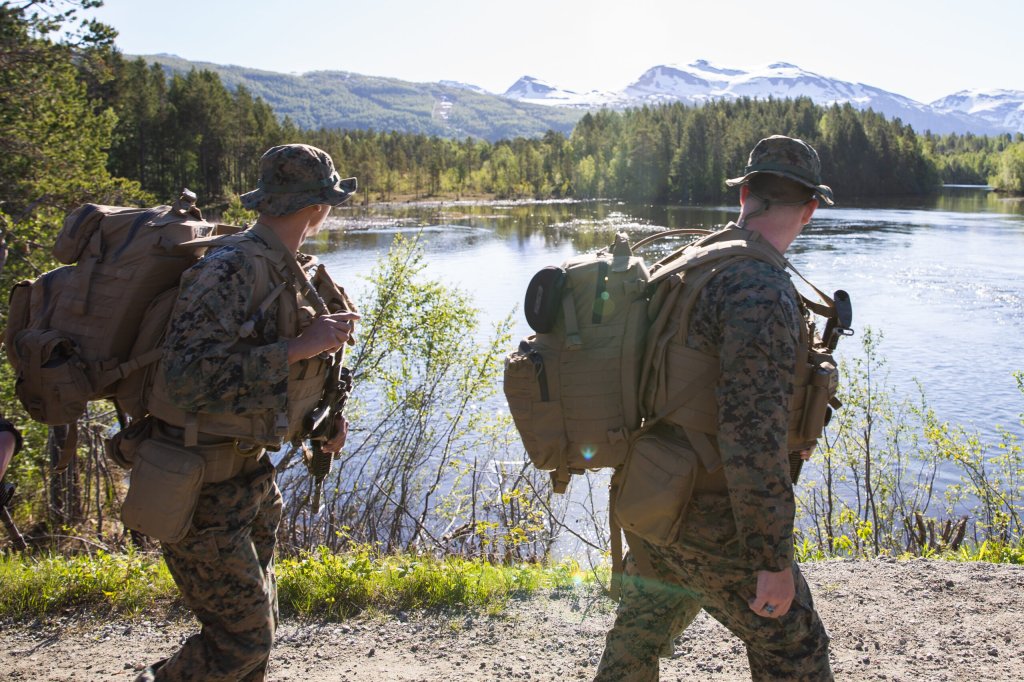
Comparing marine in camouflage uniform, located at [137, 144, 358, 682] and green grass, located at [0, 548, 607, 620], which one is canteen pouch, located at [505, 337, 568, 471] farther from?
green grass, located at [0, 548, 607, 620]

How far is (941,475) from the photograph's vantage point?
492 inches

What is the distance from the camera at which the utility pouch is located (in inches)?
124

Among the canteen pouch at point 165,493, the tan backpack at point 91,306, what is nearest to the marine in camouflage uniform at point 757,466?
the canteen pouch at point 165,493

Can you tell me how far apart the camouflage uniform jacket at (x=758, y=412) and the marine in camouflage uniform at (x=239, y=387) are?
4.73ft

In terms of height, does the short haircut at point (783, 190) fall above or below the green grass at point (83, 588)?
above

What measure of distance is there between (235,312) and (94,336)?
653mm

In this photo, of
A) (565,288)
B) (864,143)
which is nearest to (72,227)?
(565,288)

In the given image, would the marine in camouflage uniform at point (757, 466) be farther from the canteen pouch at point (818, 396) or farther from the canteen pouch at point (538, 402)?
the canteen pouch at point (538, 402)

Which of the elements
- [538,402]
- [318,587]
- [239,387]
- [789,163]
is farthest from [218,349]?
[318,587]

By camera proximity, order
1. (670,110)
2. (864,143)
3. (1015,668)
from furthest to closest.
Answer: (670,110), (864,143), (1015,668)

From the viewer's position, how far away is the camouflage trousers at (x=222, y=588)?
3041 mm

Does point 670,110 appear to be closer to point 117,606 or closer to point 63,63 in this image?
point 63,63

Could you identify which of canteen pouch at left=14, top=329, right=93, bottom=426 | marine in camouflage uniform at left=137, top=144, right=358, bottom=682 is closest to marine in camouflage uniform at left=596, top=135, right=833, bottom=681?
marine in camouflage uniform at left=137, top=144, right=358, bottom=682

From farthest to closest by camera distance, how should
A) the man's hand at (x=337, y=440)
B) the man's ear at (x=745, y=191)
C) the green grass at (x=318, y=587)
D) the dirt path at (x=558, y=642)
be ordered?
the green grass at (x=318, y=587)
the dirt path at (x=558, y=642)
the man's hand at (x=337, y=440)
the man's ear at (x=745, y=191)
